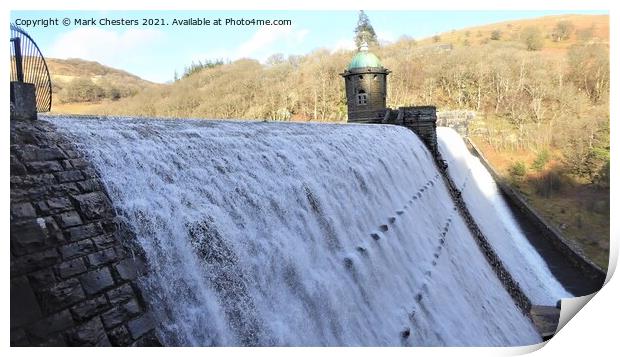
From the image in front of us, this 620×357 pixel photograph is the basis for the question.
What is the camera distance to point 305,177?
6.62 meters

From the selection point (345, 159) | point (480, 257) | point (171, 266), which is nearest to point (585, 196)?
point (480, 257)

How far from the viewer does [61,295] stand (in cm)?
318

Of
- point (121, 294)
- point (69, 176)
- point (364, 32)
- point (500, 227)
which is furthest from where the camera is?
point (364, 32)

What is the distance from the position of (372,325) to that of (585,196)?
14705mm

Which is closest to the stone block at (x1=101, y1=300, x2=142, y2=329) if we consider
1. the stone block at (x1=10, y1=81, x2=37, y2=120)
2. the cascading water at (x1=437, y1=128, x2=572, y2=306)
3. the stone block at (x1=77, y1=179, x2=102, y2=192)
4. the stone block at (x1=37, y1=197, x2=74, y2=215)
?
the stone block at (x1=37, y1=197, x2=74, y2=215)

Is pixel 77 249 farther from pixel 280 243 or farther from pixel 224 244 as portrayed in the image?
pixel 280 243

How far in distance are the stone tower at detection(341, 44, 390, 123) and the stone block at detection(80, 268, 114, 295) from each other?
18618 mm

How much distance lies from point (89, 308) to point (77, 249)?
1.38 ft

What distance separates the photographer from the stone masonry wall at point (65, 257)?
3100 mm

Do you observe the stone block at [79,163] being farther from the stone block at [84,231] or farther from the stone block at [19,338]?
the stone block at [19,338]

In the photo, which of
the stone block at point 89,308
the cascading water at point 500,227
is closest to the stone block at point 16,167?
the stone block at point 89,308

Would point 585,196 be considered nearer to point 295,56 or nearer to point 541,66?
point 541,66

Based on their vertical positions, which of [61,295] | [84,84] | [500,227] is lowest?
[500,227]

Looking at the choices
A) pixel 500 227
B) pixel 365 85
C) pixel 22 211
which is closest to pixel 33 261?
pixel 22 211
